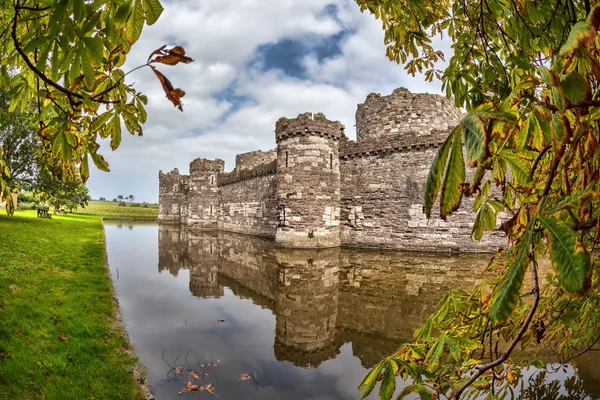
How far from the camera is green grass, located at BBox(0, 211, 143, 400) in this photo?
3.93m

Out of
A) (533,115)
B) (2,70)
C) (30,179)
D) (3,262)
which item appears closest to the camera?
(533,115)

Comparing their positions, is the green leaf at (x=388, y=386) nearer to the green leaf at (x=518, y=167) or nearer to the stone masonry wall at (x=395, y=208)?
the green leaf at (x=518, y=167)

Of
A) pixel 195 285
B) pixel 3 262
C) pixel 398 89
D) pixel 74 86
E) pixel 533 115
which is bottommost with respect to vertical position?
pixel 195 285

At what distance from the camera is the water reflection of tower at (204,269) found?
9435mm

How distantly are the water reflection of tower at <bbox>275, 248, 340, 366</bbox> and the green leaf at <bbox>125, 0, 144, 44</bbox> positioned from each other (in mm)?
4935

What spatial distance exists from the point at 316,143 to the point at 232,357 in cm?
1339

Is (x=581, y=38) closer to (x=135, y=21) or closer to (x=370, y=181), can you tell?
(x=135, y=21)

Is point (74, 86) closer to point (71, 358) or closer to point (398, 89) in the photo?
point (71, 358)

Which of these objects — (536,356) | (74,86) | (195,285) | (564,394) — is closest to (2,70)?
(74,86)

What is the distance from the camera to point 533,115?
115 cm

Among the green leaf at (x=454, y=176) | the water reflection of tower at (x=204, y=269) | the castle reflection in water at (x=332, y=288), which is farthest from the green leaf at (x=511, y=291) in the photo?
the water reflection of tower at (x=204, y=269)

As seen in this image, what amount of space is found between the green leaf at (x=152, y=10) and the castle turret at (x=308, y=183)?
15.5 metres

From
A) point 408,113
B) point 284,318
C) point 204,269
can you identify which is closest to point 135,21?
point 284,318

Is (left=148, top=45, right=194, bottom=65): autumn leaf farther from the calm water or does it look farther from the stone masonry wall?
the stone masonry wall
